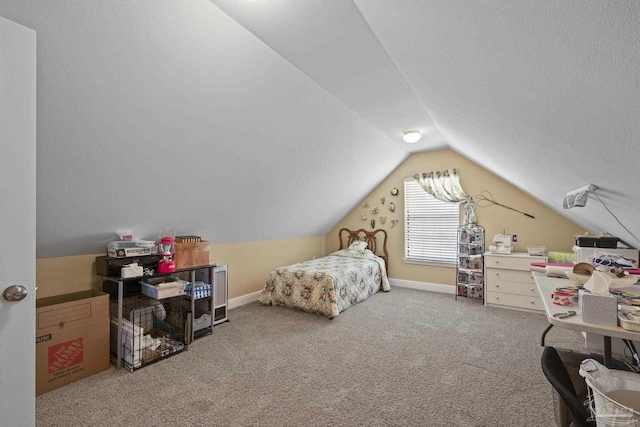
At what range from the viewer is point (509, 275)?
156 inches

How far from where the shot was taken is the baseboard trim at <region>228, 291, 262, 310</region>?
4.16 metres

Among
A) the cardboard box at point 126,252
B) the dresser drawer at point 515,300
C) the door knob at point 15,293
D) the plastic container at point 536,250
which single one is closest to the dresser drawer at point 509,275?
the dresser drawer at point 515,300

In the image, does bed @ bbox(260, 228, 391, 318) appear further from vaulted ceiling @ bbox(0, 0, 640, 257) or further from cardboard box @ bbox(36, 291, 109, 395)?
cardboard box @ bbox(36, 291, 109, 395)

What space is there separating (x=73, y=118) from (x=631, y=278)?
375 centimetres

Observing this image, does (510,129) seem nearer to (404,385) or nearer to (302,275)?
(404,385)

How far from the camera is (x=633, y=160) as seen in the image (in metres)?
1.24

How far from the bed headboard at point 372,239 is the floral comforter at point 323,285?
25.2 inches

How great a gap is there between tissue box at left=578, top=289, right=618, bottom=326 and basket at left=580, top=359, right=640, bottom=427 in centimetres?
41

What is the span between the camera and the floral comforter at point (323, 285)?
3773 mm

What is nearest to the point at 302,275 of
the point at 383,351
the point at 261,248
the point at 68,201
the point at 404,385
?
the point at 261,248

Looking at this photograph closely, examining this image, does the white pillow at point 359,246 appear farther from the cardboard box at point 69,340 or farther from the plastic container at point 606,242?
the cardboard box at point 69,340

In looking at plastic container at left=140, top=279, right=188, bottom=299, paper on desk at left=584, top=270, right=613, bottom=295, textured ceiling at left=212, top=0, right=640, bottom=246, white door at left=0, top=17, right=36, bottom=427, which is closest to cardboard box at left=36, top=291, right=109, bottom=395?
plastic container at left=140, top=279, right=188, bottom=299

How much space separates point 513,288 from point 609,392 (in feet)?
11.2

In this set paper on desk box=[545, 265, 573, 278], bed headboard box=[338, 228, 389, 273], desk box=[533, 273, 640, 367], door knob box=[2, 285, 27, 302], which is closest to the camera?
door knob box=[2, 285, 27, 302]
